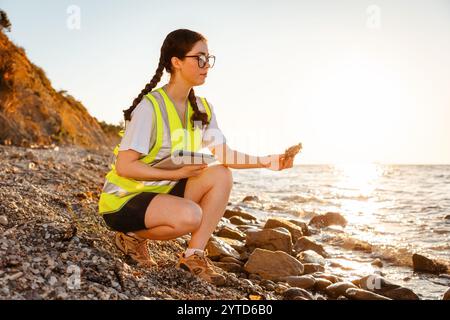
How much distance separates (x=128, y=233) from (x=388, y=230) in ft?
20.0

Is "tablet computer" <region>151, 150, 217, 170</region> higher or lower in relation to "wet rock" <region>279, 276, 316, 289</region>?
higher

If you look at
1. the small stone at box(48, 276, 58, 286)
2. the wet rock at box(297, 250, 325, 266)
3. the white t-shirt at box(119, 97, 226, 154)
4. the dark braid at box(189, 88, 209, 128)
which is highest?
the dark braid at box(189, 88, 209, 128)

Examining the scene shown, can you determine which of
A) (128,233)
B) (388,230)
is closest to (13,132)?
(388,230)

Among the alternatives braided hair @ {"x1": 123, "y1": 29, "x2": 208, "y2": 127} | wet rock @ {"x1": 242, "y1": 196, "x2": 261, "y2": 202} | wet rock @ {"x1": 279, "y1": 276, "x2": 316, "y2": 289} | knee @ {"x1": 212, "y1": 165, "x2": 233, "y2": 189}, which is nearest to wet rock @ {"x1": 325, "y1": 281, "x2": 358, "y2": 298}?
wet rock @ {"x1": 279, "y1": 276, "x2": 316, "y2": 289}

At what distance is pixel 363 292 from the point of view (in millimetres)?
4047

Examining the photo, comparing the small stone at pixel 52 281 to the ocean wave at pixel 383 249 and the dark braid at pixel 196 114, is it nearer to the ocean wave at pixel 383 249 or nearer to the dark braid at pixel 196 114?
the dark braid at pixel 196 114

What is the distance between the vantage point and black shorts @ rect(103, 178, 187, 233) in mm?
3271

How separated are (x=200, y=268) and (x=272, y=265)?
58.4 inches

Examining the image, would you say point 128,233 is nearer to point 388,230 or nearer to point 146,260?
point 146,260

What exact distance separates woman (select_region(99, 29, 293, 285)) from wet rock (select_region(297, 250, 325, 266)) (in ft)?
7.97

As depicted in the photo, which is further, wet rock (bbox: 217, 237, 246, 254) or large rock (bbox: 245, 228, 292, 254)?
large rock (bbox: 245, 228, 292, 254)

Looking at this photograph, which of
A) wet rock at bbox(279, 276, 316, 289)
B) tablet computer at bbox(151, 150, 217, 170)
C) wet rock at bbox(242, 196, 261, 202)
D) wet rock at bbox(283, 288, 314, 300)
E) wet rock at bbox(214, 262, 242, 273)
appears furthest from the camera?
wet rock at bbox(242, 196, 261, 202)

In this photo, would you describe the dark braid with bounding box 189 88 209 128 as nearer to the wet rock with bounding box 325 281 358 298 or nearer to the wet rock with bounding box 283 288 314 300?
the wet rock with bounding box 283 288 314 300

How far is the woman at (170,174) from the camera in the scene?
10.5 feet
